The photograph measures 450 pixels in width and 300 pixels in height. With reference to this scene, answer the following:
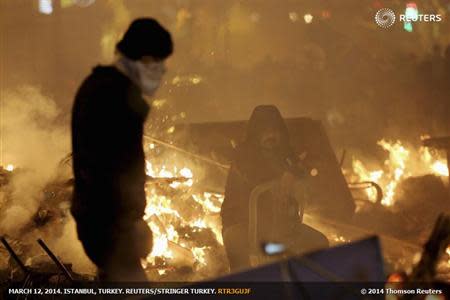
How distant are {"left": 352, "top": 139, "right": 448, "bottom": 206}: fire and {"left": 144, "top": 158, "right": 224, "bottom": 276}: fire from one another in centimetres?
562

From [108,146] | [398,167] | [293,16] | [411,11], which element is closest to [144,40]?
[108,146]

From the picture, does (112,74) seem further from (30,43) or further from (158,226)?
(30,43)

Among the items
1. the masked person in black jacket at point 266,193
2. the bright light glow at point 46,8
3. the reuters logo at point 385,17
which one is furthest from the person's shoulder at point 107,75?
the bright light glow at point 46,8

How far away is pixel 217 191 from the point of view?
982 cm

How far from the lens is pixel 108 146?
2.85 metres

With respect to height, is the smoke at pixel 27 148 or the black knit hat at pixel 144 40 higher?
the black knit hat at pixel 144 40

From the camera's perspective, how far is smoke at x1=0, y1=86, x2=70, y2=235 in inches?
336

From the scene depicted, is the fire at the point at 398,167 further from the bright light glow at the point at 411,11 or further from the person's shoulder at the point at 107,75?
the person's shoulder at the point at 107,75

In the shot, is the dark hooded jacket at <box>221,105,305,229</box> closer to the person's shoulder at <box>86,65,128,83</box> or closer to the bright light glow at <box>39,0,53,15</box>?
the person's shoulder at <box>86,65,128,83</box>

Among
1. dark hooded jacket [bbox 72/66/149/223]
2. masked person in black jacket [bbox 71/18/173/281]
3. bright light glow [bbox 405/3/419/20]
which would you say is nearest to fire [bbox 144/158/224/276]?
masked person in black jacket [bbox 71/18/173/281]

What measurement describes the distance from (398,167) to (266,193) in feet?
31.0

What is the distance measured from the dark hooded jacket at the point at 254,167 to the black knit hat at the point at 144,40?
3.46 meters

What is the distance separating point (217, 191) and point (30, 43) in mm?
8917

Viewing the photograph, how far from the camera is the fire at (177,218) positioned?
7789 mm
